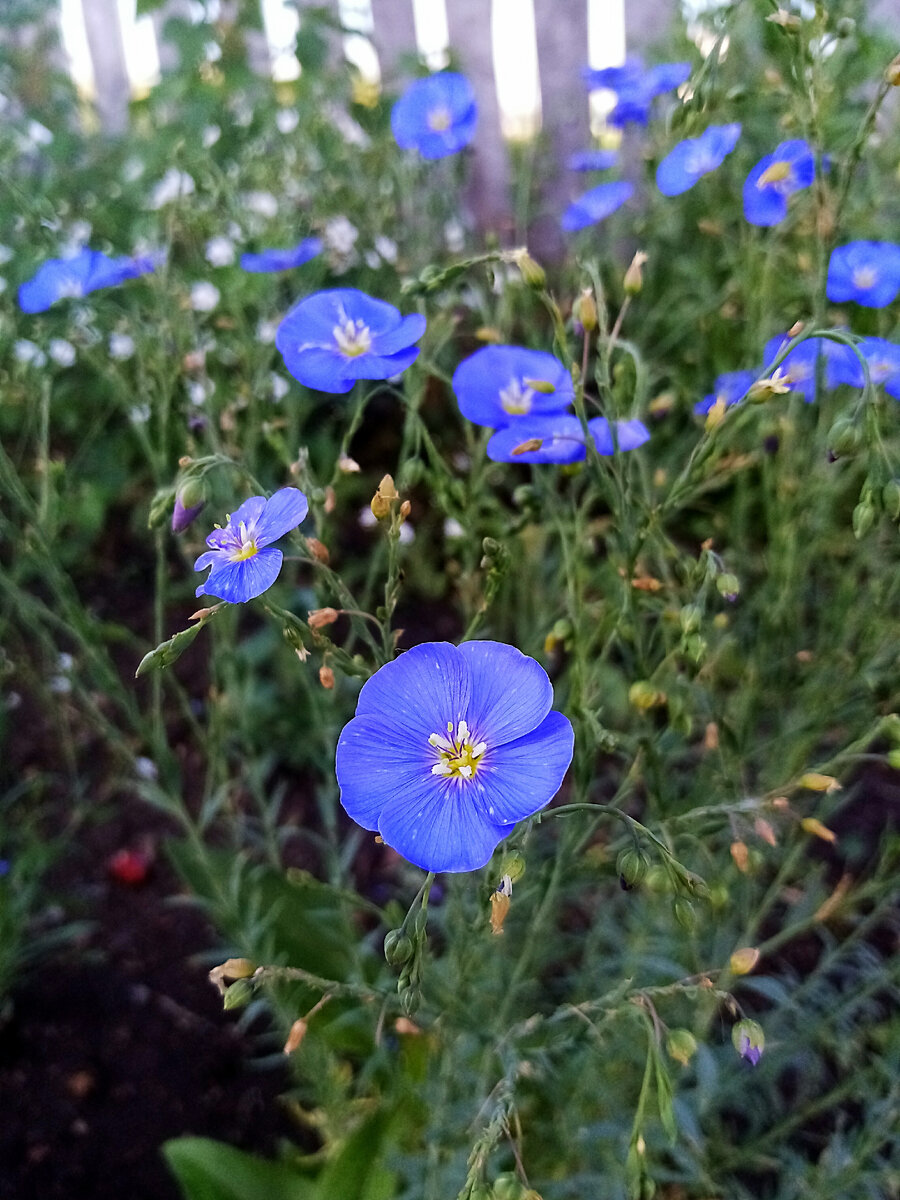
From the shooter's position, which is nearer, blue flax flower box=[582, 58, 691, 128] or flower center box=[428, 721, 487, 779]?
flower center box=[428, 721, 487, 779]

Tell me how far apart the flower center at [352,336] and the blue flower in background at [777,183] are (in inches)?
20.1

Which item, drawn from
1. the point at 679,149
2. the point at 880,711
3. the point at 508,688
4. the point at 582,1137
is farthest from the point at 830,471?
the point at 582,1137

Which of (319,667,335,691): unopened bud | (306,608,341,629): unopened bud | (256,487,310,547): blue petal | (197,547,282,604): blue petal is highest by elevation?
(256,487,310,547): blue petal

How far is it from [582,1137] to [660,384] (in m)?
1.68

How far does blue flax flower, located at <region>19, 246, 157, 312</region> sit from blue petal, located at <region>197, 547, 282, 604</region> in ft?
2.11

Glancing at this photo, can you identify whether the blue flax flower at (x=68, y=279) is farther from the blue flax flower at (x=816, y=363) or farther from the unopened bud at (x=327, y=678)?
the blue flax flower at (x=816, y=363)

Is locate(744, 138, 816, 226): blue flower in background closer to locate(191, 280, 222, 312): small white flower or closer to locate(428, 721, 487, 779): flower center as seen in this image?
locate(428, 721, 487, 779): flower center

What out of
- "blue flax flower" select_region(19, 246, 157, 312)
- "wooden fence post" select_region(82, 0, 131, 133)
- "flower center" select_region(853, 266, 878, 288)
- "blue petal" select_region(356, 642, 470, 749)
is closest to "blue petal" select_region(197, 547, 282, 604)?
"blue petal" select_region(356, 642, 470, 749)

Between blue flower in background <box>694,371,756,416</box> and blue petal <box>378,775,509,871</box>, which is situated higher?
blue flower in background <box>694,371,756,416</box>

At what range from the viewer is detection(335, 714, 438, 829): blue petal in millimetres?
670

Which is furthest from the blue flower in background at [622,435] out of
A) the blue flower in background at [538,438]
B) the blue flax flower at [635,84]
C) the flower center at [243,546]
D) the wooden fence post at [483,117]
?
the wooden fence post at [483,117]

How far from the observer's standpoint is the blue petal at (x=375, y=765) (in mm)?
670

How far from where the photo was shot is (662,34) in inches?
116

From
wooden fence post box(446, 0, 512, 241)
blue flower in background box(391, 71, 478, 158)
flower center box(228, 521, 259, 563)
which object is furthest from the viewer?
wooden fence post box(446, 0, 512, 241)
